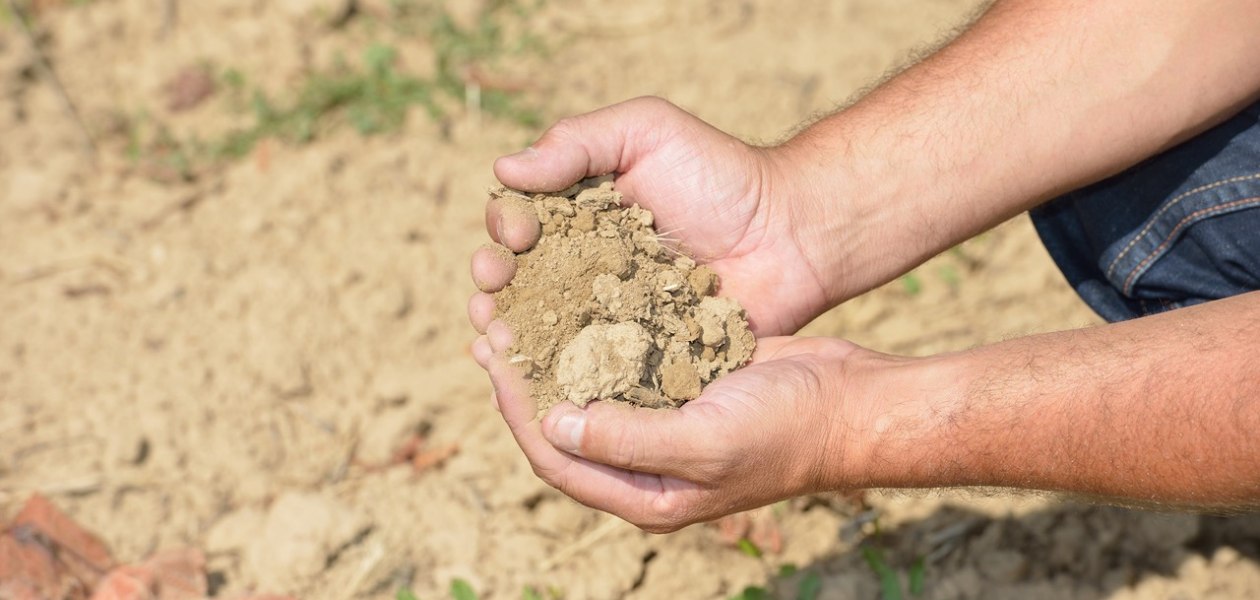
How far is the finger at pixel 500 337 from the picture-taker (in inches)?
79.2

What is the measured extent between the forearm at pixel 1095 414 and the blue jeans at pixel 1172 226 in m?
0.39

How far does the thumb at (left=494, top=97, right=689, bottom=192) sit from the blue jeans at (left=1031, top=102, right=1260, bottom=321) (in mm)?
939

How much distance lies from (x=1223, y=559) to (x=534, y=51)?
9.18 feet

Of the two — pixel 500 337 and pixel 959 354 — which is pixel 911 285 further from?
pixel 500 337

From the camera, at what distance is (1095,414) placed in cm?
180

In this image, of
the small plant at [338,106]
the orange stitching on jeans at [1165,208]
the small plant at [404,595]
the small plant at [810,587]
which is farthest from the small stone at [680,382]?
the small plant at [338,106]

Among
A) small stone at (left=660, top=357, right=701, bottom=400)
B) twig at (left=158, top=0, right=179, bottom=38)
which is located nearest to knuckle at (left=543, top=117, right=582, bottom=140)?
small stone at (left=660, top=357, right=701, bottom=400)

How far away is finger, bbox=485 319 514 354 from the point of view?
79.2 inches

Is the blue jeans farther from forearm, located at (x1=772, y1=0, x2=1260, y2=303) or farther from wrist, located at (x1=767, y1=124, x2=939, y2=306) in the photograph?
wrist, located at (x1=767, y1=124, x2=939, y2=306)

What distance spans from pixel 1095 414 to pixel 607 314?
34.0 inches

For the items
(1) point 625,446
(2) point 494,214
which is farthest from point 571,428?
(2) point 494,214

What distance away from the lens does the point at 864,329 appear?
3.25m

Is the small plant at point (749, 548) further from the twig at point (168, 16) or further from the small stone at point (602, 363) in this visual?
the twig at point (168, 16)

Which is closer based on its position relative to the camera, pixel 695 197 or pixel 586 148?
pixel 586 148
